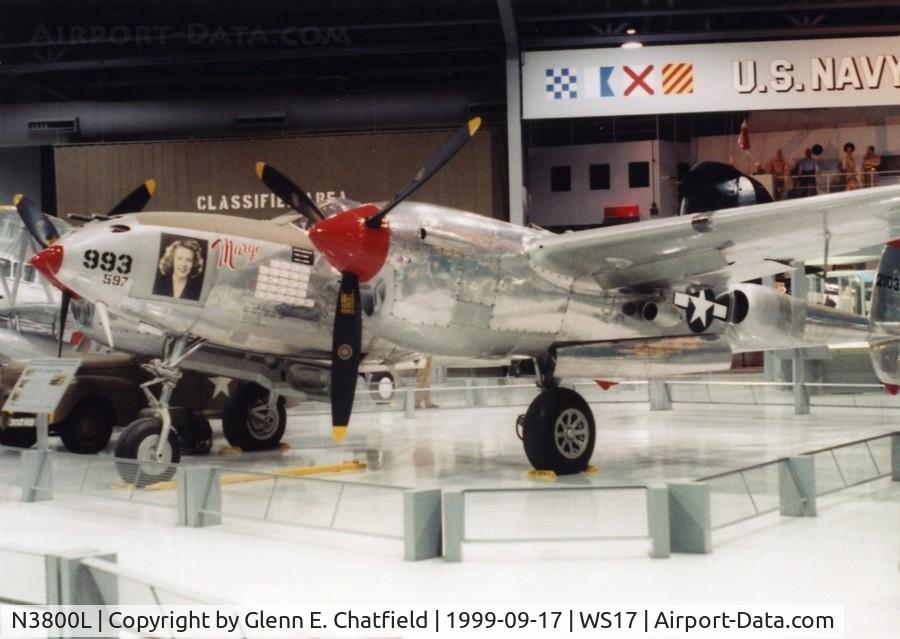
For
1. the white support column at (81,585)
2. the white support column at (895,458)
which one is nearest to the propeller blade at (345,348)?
the white support column at (895,458)

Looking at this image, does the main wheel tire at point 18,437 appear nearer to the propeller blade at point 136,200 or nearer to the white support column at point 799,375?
the propeller blade at point 136,200

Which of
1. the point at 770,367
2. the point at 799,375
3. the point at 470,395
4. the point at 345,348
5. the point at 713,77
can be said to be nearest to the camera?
the point at 345,348

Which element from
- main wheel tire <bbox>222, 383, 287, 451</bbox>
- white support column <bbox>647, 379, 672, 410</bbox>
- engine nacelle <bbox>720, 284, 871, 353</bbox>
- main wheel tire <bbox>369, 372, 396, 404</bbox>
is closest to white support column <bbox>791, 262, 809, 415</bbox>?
white support column <bbox>647, 379, 672, 410</bbox>

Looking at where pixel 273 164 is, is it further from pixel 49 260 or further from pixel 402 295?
pixel 402 295

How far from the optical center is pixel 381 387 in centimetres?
2180

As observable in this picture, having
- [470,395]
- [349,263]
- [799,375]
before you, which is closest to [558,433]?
[349,263]

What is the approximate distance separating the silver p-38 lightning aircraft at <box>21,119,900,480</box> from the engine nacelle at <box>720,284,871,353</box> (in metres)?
0.55

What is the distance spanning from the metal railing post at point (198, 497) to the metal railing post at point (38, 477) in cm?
216

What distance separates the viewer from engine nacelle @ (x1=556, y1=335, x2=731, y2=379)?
1145 cm

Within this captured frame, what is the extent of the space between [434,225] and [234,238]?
2.11 metres

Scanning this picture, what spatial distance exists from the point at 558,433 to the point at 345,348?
2507 mm

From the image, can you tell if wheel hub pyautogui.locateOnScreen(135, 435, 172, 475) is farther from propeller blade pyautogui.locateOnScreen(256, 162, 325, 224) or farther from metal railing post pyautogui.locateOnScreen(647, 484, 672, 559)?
metal railing post pyautogui.locateOnScreen(647, 484, 672, 559)

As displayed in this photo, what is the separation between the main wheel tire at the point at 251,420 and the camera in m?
14.4

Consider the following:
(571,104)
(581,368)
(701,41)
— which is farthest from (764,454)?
(701,41)
